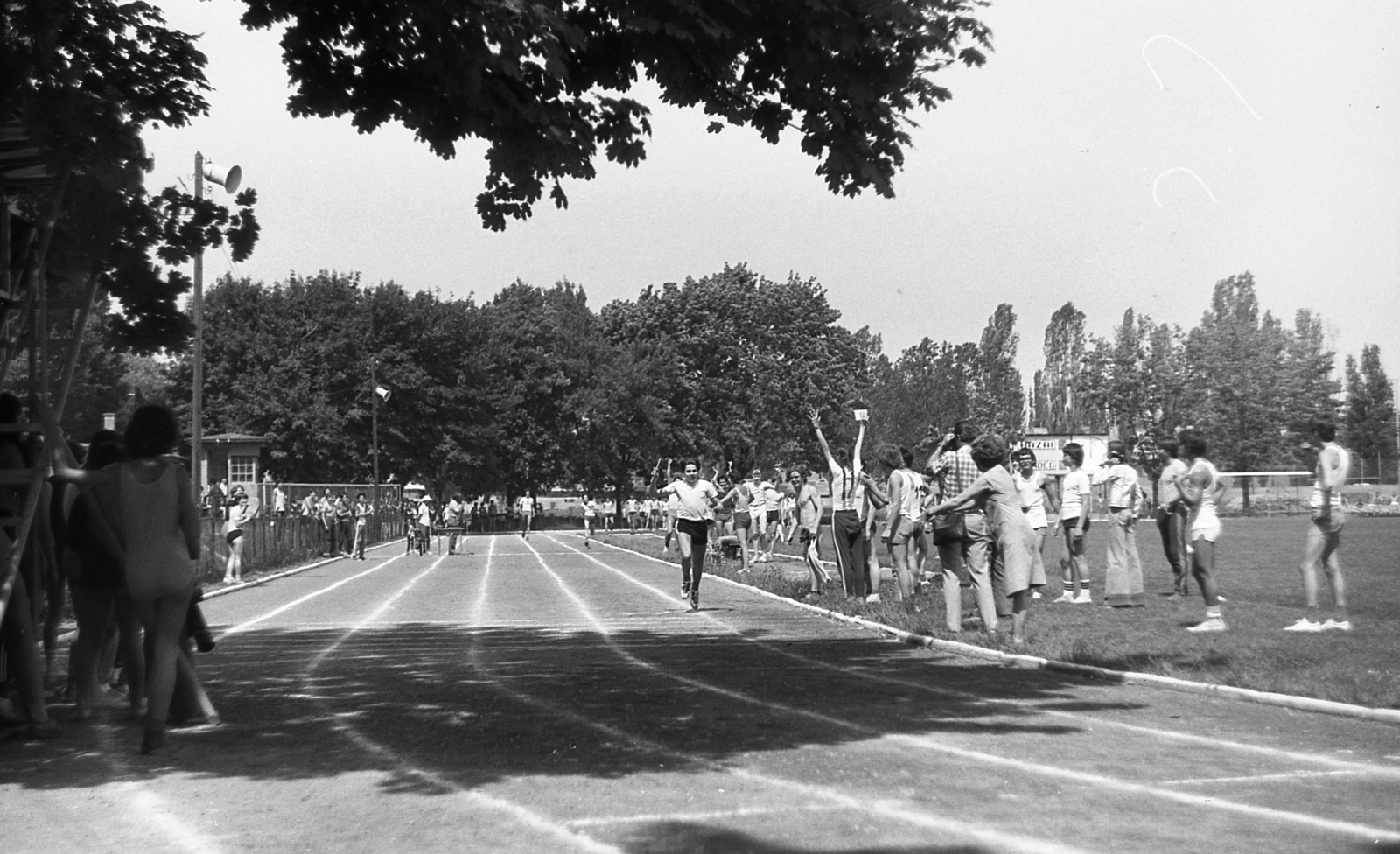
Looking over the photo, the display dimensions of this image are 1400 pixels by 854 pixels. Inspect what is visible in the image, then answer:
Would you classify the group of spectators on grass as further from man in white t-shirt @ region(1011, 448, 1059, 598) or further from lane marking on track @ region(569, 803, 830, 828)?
lane marking on track @ region(569, 803, 830, 828)

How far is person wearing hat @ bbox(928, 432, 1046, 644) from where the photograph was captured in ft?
40.1

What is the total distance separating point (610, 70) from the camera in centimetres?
922

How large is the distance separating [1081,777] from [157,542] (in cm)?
484

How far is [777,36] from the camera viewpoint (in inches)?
346

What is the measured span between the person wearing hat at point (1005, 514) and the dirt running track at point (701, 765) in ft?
2.66

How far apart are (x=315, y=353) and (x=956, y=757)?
245 ft

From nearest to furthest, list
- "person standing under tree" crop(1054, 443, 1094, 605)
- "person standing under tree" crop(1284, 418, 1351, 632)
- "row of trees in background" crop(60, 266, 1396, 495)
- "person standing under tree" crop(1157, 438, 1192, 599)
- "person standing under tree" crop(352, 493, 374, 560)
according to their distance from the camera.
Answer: "person standing under tree" crop(1284, 418, 1351, 632) < "person standing under tree" crop(1157, 438, 1192, 599) < "person standing under tree" crop(1054, 443, 1094, 605) < "person standing under tree" crop(352, 493, 374, 560) < "row of trees in background" crop(60, 266, 1396, 495)

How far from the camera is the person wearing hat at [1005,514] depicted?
12211 mm

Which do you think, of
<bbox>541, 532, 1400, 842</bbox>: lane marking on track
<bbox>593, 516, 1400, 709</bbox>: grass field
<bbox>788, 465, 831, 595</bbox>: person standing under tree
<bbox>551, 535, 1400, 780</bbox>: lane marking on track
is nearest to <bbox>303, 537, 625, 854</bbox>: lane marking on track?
<bbox>541, 532, 1400, 842</bbox>: lane marking on track

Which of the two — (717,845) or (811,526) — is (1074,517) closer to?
(811,526)

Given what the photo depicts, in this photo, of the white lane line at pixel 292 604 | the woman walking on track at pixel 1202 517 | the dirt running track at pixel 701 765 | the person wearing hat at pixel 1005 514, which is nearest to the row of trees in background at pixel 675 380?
the white lane line at pixel 292 604

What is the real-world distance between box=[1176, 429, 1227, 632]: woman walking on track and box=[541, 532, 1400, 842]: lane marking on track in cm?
534

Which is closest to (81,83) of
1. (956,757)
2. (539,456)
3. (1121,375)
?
(956,757)

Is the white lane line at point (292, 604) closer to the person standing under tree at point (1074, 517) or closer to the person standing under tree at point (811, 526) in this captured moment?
the person standing under tree at point (811, 526)
